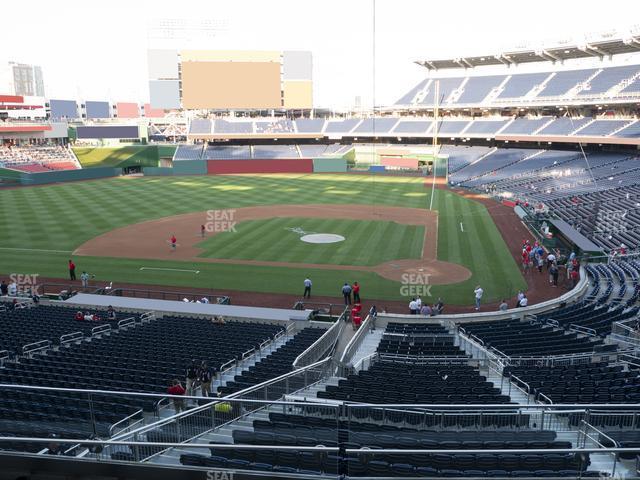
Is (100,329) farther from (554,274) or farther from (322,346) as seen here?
(554,274)

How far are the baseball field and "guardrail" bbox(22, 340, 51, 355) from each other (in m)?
10.2

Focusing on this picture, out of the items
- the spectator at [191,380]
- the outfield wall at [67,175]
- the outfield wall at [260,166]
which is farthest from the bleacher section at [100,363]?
the outfield wall at [260,166]

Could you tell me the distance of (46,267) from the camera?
91.1 feet

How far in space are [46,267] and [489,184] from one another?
43.6 metres

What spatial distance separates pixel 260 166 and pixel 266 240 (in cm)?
4321

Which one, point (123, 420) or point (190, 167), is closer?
point (123, 420)

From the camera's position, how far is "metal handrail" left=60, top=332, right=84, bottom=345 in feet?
50.9

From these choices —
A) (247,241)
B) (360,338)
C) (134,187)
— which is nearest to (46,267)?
(247,241)

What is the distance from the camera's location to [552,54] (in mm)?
69250

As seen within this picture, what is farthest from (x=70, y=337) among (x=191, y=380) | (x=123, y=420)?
(x=123, y=420)

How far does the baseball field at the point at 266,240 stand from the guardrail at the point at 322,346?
531cm

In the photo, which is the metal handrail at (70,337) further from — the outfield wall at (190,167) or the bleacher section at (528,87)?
the outfield wall at (190,167)

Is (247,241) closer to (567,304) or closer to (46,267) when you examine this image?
(46,267)

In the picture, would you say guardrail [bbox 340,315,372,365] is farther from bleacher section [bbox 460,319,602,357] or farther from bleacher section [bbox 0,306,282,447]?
bleacher section [bbox 460,319,602,357]
